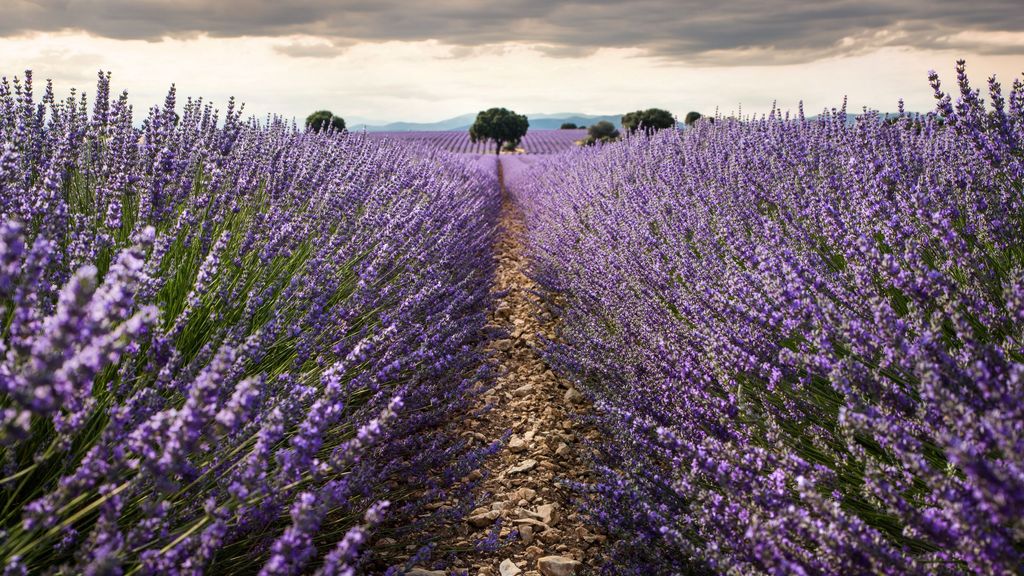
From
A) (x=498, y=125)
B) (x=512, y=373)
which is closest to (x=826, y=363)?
(x=512, y=373)

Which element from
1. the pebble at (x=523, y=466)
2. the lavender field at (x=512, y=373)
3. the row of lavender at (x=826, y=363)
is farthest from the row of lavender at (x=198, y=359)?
the row of lavender at (x=826, y=363)

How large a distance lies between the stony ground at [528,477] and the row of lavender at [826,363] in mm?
215

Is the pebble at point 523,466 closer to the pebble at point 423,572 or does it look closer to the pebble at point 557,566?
the pebble at point 557,566

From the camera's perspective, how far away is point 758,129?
5.47 meters

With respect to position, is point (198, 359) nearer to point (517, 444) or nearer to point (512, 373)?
point (517, 444)

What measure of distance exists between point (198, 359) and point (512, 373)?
8.56ft

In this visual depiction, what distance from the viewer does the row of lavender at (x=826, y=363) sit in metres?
1.17

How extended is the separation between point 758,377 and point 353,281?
6.36 ft

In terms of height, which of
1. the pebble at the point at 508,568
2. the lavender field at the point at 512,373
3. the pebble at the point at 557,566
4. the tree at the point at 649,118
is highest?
the tree at the point at 649,118

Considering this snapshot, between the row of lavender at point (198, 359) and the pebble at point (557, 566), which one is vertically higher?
the row of lavender at point (198, 359)

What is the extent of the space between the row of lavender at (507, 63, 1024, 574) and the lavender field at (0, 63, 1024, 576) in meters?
0.01

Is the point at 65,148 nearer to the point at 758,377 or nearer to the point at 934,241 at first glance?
the point at 758,377

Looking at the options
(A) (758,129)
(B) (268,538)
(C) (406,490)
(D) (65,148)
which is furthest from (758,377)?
(A) (758,129)

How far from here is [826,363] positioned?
4.86 feet
